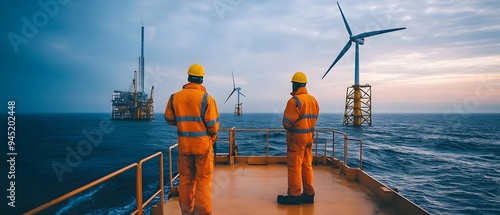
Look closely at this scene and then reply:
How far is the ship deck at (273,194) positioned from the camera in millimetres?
4331

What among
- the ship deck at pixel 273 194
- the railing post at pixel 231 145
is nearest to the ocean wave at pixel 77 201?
the railing post at pixel 231 145

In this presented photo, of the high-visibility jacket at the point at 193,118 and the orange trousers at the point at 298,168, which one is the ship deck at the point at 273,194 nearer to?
the orange trousers at the point at 298,168

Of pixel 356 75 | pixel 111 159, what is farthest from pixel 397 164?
pixel 356 75

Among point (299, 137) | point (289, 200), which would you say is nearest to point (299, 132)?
point (299, 137)

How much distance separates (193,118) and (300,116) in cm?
171

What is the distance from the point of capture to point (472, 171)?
17.2 meters

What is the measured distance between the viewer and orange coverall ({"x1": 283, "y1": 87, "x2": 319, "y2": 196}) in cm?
423

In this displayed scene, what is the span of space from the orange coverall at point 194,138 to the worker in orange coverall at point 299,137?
4.29ft

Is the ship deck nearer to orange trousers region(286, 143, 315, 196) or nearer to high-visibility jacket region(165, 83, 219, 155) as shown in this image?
orange trousers region(286, 143, 315, 196)

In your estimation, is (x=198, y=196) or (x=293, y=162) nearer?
(x=198, y=196)

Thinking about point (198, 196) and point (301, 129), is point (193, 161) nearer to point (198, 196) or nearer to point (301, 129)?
point (198, 196)

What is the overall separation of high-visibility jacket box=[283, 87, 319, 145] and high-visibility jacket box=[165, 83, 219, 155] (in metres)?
1.31

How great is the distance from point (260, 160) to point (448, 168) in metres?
16.8

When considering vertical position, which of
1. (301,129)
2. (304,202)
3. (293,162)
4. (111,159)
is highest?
(301,129)
